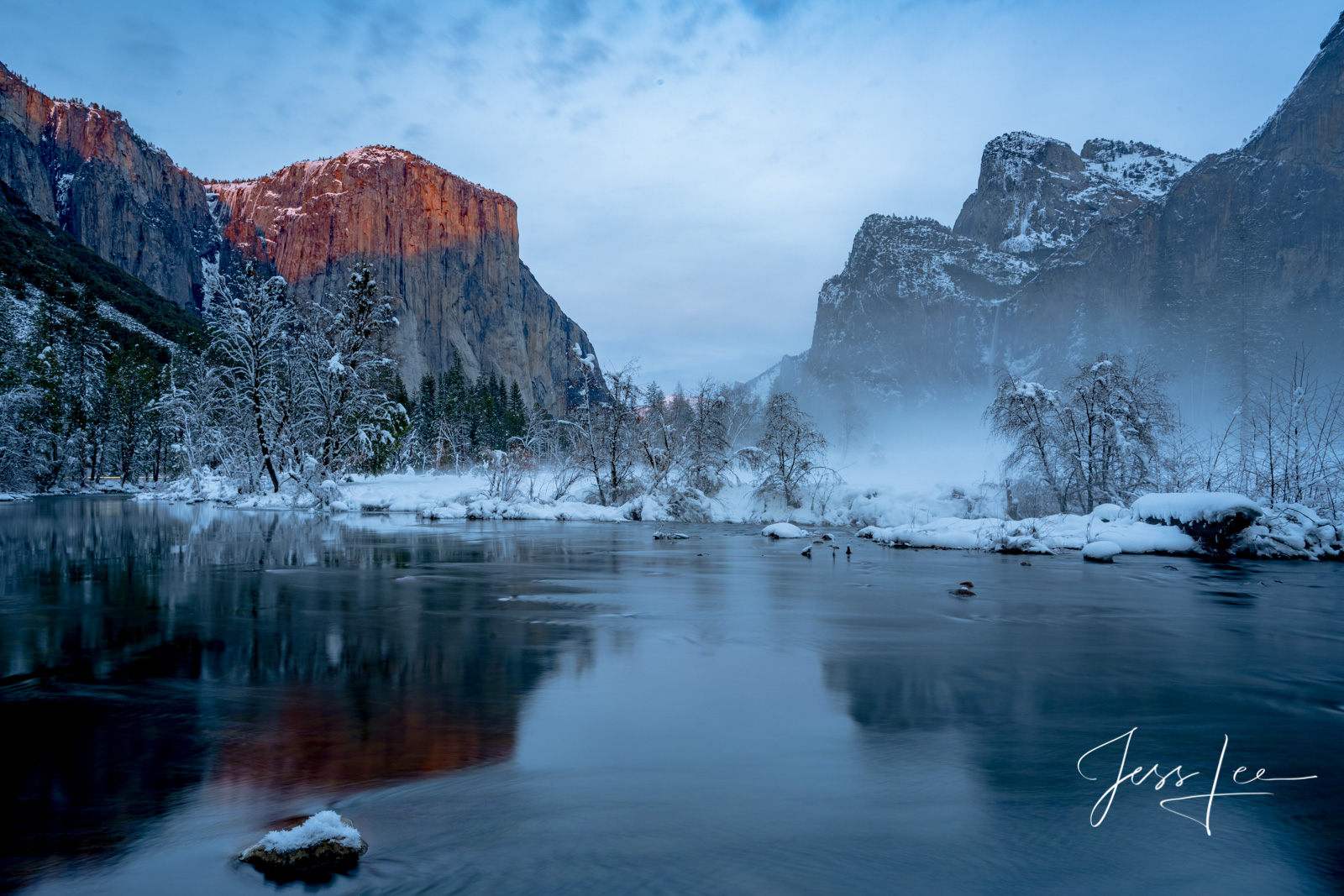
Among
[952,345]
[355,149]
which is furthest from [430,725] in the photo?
[355,149]

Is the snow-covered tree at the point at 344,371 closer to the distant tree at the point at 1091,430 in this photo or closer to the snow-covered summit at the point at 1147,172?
the distant tree at the point at 1091,430

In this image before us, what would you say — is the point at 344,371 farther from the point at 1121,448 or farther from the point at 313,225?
the point at 313,225

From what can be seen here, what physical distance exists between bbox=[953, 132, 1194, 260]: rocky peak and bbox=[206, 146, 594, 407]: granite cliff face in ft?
416

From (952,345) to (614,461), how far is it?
490ft

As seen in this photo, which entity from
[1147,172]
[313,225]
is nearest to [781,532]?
[313,225]

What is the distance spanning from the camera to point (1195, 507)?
54.7 ft

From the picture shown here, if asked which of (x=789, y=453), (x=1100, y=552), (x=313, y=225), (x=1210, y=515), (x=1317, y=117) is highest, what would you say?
(x=313, y=225)

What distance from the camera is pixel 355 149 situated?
564 ft

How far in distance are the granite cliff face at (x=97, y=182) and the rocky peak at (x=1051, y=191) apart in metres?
194

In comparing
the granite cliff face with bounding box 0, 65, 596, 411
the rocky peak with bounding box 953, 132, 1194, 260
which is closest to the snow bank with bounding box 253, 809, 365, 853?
the granite cliff face with bounding box 0, 65, 596, 411

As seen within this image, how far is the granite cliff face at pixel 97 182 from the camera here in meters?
134

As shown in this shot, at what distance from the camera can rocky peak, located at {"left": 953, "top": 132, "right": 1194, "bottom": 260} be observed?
182 m

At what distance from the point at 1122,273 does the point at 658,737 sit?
589 feet
